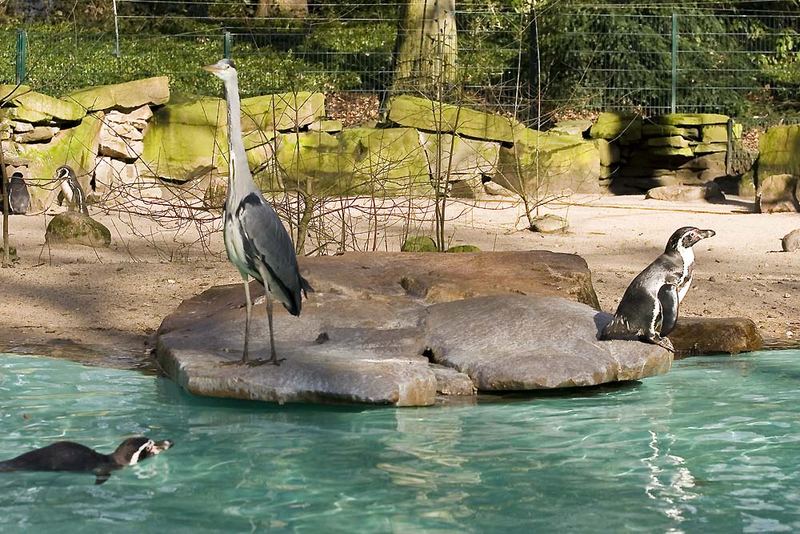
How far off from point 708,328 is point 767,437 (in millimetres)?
2022

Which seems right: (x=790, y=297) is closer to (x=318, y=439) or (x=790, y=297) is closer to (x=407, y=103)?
(x=318, y=439)

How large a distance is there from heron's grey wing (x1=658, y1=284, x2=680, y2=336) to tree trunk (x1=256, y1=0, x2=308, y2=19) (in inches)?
697

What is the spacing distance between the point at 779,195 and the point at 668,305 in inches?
335

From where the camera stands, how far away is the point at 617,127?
61.0 ft

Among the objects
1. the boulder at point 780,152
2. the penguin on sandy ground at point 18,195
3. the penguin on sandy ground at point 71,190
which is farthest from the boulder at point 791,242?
the penguin on sandy ground at point 18,195

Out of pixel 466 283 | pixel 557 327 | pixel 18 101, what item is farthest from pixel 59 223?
pixel 557 327

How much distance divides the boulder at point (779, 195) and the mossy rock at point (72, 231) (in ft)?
26.8

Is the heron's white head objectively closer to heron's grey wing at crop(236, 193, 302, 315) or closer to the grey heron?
the grey heron

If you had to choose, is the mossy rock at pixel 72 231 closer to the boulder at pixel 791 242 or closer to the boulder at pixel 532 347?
the boulder at pixel 532 347

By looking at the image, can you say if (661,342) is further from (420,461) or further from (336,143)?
(336,143)

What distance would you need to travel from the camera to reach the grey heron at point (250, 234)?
6020 millimetres

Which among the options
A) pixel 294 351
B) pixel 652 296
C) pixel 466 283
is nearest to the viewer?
pixel 294 351

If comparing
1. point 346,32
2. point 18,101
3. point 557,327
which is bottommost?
point 557,327

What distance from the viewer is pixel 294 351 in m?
6.28
